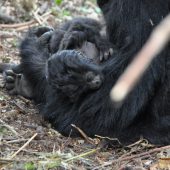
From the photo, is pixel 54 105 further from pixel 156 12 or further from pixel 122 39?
pixel 156 12

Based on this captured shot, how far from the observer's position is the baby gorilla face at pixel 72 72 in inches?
78.5

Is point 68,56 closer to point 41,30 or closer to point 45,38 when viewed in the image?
point 45,38

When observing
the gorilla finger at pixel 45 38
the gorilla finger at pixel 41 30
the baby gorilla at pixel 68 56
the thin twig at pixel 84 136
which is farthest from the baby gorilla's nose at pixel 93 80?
the gorilla finger at pixel 41 30

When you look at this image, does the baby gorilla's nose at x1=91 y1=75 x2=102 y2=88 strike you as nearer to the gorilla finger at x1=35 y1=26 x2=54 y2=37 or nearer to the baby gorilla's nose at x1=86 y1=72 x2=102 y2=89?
the baby gorilla's nose at x1=86 y1=72 x2=102 y2=89

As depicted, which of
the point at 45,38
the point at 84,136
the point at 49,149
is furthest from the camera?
the point at 45,38

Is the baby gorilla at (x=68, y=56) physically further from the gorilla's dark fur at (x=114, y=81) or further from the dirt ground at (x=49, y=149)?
the dirt ground at (x=49, y=149)

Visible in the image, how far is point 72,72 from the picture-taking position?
6.56 feet

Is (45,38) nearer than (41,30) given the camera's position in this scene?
Yes

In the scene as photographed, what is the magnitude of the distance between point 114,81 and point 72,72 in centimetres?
21

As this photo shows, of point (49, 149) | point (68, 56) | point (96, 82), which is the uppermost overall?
point (68, 56)

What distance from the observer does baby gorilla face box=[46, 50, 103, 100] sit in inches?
78.5

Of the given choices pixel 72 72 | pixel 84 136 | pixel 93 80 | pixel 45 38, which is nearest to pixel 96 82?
pixel 93 80

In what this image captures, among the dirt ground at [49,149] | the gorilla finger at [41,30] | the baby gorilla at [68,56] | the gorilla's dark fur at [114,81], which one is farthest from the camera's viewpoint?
the gorilla finger at [41,30]

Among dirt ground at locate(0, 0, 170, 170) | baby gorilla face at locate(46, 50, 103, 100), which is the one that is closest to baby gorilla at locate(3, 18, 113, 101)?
baby gorilla face at locate(46, 50, 103, 100)
